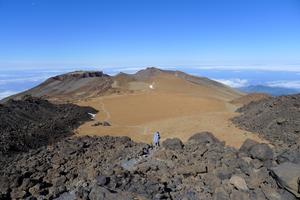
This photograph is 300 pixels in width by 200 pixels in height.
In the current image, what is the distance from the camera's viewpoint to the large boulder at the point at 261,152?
1288 centimetres

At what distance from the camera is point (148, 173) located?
42.2ft

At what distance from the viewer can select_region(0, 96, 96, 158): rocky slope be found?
18281mm

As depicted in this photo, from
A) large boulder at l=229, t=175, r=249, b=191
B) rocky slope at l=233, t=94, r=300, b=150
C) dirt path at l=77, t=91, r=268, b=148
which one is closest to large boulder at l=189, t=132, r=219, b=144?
dirt path at l=77, t=91, r=268, b=148

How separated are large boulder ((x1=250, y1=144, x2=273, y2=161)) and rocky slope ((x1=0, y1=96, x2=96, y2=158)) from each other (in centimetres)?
1086

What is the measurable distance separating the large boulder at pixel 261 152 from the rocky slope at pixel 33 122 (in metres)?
10.9

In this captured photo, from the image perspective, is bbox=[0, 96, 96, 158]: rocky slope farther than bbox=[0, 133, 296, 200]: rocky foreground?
Yes

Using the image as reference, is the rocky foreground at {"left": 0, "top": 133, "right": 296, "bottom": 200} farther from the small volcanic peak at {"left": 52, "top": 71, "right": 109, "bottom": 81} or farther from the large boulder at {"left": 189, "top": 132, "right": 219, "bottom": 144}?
the small volcanic peak at {"left": 52, "top": 71, "right": 109, "bottom": 81}

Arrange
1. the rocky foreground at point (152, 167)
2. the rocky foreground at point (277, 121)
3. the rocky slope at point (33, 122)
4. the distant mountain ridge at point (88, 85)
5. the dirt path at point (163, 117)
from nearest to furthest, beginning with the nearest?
the rocky foreground at point (152, 167) < the rocky foreground at point (277, 121) < the rocky slope at point (33, 122) < the dirt path at point (163, 117) < the distant mountain ridge at point (88, 85)

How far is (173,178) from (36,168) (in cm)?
557

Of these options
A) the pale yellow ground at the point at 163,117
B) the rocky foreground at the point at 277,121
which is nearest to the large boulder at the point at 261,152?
the rocky foreground at the point at 277,121

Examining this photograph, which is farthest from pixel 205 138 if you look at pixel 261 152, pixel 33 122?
pixel 33 122

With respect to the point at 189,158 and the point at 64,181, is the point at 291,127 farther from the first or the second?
the point at 64,181

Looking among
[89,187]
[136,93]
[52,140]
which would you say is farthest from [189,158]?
[136,93]

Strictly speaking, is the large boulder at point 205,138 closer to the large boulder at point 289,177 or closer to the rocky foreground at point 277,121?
the rocky foreground at point 277,121
